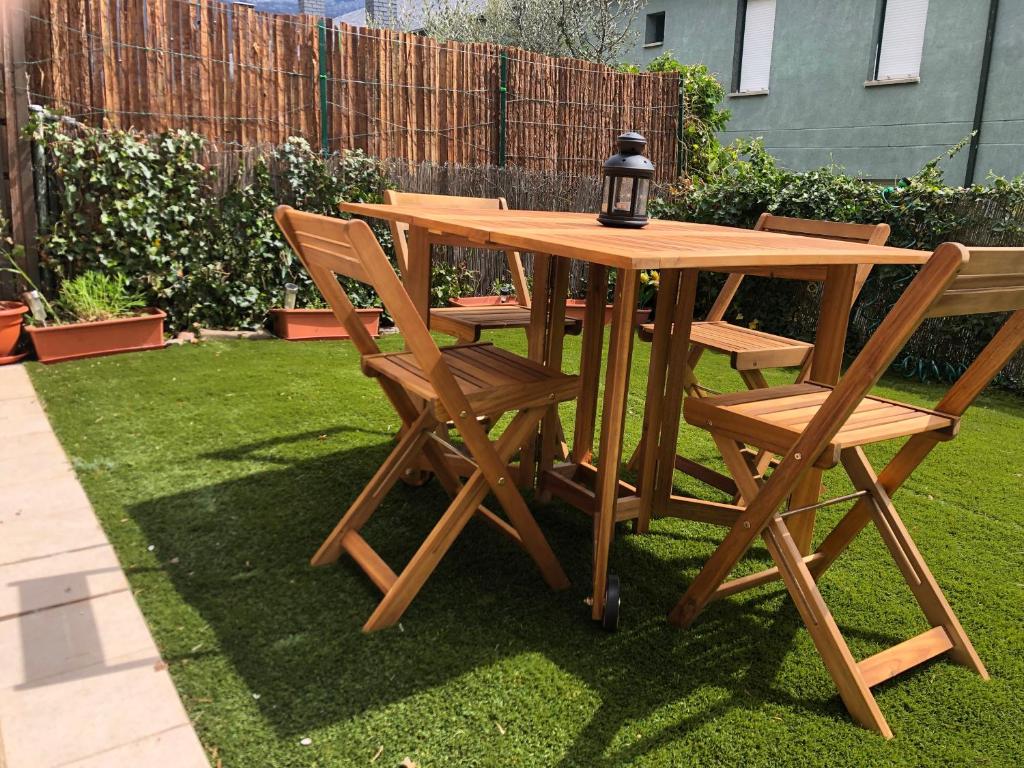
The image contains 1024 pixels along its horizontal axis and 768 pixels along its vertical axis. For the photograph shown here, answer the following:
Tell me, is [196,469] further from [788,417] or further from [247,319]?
[247,319]

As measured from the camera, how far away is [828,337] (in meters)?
2.42

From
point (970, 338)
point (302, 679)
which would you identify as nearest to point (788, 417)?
point (302, 679)

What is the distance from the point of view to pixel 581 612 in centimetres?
226

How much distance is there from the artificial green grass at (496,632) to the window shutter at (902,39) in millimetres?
8921

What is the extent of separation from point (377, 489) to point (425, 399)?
36cm

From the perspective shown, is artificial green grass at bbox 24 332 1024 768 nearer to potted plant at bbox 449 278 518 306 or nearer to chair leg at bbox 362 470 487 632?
chair leg at bbox 362 470 487 632

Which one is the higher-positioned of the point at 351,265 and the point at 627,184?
the point at 627,184

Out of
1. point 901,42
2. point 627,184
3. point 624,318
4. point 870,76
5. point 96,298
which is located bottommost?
point 96,298

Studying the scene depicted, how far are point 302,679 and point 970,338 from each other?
5.46 metres

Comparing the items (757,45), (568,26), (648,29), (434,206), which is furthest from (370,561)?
(648,29)

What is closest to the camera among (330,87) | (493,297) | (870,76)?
(330,87)

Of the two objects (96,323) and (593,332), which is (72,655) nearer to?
(593,332)

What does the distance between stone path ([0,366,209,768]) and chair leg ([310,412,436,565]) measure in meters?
0.56

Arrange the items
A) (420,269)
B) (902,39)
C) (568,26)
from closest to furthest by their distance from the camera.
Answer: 1. (420,269)
2. (902,39)
3. (568,26)
